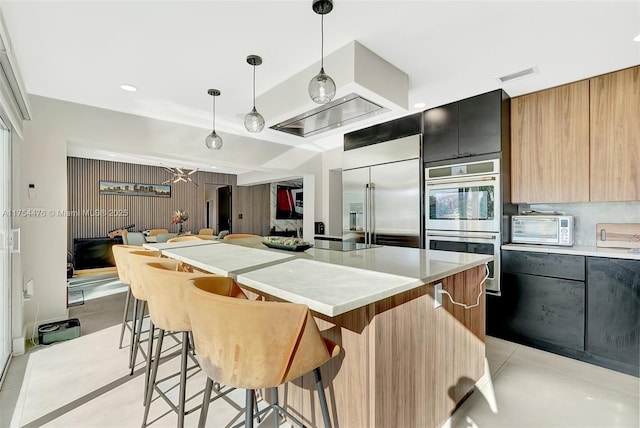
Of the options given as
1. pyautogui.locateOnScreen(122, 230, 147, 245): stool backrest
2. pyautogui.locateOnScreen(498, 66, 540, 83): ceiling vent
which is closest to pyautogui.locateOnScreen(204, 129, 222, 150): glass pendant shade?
pyautogui.locateOnScreen(498, 66, 540, 83): ceiling vent

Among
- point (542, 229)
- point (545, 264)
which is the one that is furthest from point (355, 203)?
point (545, 264)

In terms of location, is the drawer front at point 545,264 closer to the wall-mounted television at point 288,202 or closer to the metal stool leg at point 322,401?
the metal stool leg at point 322,401

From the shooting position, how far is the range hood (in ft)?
6.90

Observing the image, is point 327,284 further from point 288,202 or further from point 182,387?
point 288,202

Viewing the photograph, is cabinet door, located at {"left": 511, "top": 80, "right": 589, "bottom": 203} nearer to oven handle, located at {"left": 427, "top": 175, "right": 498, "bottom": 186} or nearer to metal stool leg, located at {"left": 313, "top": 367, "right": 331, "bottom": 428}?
oven handle, located at {"left": 427, "top": 175, "right": 498, "bottom": 186}

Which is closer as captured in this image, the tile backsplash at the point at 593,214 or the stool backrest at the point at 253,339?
the stool backrest at the point at 253,339

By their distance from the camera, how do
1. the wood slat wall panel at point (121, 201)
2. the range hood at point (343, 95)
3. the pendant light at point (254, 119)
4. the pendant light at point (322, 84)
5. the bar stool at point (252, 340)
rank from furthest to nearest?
1. the wood slat wall panel at point (121, 201)
2. the pendant light at point (254, 119)
3. the range hood at point (343, 95)
4. the pendant light at point (322, 84)
5. the bar stool at point (252, 340)

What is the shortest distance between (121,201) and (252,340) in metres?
7.46

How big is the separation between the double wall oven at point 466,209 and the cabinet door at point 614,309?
0.69 meters

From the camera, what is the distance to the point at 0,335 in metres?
2.35

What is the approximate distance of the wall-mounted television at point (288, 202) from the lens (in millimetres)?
9492

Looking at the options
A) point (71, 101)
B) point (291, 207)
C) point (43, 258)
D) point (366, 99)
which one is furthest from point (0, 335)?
point (291, 207)

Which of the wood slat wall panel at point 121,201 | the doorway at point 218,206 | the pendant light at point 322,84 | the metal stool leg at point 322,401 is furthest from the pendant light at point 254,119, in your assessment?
the doorway at point 218,206

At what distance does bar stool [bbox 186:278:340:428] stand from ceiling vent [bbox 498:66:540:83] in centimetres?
274
